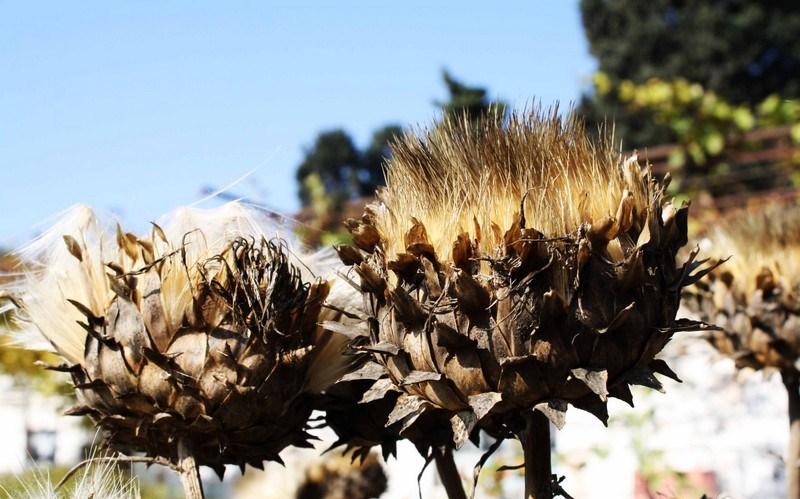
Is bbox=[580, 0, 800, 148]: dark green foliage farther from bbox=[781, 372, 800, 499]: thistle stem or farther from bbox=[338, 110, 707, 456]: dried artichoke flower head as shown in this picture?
bbox=[338, 110, 707, 456]: dried artichoke flower head

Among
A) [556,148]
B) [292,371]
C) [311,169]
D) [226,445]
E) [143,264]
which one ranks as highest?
[311,169]

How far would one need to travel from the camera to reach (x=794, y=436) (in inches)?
137

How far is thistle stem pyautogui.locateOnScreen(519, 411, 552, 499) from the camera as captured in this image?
190 centimetres

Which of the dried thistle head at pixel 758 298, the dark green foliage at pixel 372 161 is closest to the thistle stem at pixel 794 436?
the dried thistle head at pixel 758 298

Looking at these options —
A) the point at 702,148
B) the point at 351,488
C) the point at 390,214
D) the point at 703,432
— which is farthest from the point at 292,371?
the point at 702,148

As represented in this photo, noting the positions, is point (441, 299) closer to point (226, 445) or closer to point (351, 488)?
point (226, 445)

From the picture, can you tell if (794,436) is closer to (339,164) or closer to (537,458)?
(537,458)

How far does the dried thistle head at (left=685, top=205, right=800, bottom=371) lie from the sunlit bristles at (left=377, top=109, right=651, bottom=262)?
1.51 meters

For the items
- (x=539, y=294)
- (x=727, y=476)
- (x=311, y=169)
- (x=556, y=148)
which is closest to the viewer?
(x=539, y=294)

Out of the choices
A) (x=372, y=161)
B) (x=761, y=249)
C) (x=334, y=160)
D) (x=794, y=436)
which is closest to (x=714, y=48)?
(x=372, y=161)

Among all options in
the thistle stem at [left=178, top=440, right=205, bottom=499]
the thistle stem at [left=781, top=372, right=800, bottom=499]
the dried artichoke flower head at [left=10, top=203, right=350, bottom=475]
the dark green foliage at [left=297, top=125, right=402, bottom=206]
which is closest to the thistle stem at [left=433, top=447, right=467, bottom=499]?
the dried artichoke flower head at [left=10, top=203, right=350, bottom=475]

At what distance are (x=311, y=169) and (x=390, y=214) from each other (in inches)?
1838

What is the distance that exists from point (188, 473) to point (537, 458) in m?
0.71

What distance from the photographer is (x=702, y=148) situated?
28.5 ft
